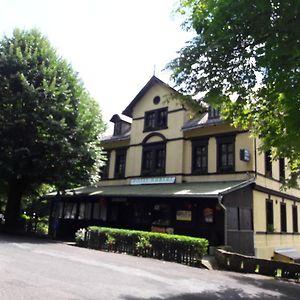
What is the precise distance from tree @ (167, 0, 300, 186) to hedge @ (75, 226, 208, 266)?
6091 mm

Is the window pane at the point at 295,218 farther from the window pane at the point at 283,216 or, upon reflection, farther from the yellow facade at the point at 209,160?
the window pane at the point at 283,216

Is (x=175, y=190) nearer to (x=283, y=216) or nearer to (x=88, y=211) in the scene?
(x=283, y=216)

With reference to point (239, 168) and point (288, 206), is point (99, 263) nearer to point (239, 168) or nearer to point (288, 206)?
point (239, 168)

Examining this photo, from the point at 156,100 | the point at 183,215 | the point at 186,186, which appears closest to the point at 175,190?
the point at 186,186

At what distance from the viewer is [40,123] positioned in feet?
73.9

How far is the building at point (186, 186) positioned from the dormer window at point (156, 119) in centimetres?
7

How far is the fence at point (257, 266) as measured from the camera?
13.6 metres

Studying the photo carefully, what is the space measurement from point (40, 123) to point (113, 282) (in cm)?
1499

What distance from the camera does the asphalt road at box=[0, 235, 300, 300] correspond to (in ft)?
26.8

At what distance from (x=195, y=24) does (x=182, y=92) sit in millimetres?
1986

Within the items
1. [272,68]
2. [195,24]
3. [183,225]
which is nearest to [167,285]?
[272,68]

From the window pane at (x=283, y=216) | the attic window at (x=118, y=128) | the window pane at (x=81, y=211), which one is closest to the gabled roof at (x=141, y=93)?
the attic window at (x=118, y=128)

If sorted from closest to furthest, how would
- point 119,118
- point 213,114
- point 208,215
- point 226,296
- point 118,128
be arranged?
1. point 226,296
2. point 208,215
3. point 213,114
4. point 119,118
5. point 118,128

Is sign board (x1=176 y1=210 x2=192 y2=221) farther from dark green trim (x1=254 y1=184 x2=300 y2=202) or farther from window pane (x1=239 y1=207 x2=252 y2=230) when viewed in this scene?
dark green trim (x1=254 y1=184 x2=300 y2=202)
